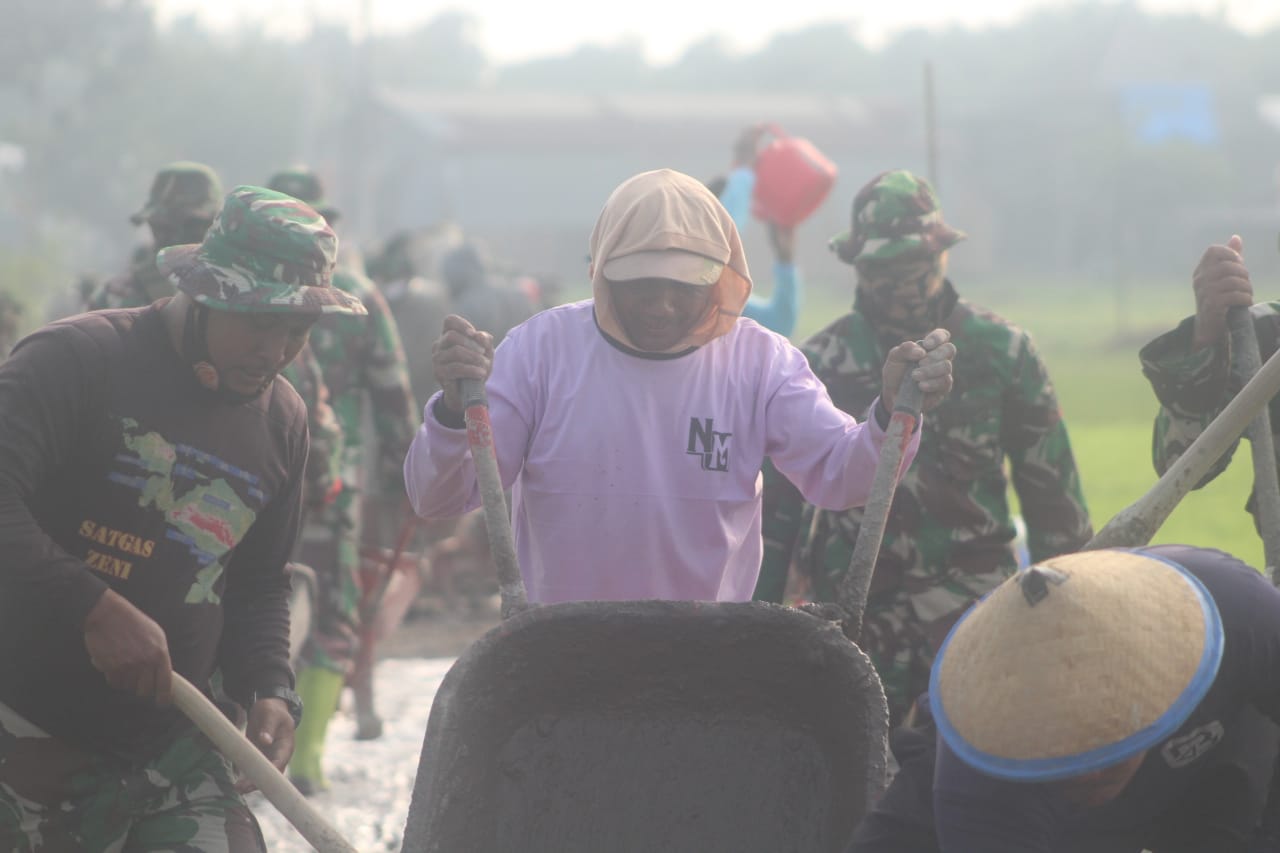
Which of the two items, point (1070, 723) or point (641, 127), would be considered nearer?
point (1070, 723)

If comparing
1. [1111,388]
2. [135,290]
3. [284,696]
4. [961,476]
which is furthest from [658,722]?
[1111,388]

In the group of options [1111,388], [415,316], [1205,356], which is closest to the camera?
[1205,356]

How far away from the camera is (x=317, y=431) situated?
257 inches

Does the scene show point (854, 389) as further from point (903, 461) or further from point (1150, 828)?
point (1150, 828)

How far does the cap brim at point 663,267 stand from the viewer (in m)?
4.06

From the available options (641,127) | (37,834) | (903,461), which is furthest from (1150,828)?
(641,127)

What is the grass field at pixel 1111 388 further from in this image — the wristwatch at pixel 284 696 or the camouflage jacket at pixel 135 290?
the wristwatch at pixel 284 696

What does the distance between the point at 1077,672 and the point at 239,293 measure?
5.33 feet

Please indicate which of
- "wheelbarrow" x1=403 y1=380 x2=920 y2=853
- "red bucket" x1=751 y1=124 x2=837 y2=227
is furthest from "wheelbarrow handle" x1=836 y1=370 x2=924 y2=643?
"red bucket" x1=751 y1=124 x2=837 y2=227

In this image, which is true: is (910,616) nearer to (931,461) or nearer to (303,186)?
(931,461)

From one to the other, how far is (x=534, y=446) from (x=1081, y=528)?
5.76 feet

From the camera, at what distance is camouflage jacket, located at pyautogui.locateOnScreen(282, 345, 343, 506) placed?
652cm

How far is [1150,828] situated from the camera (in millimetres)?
3094

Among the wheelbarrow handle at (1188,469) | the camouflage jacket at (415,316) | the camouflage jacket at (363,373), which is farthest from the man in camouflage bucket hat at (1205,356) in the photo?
the camouflage jacket at (415,316)
